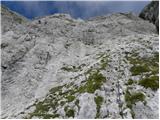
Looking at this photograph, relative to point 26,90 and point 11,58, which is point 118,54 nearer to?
point 26,90

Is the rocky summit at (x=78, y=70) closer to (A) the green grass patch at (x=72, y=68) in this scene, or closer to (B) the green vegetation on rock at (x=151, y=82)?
(B) the green vegetation on rock at (x=151, y=82)

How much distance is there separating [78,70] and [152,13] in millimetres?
43866

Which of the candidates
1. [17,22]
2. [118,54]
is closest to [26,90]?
[118,54]

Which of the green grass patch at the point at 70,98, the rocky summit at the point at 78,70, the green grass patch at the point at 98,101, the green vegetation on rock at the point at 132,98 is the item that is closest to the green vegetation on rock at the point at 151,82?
the rocky summit at the point at 78,70

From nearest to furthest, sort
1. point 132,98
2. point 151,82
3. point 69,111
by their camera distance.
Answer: point 69,111
point 132,98
point 151,82

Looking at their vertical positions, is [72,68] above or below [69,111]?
above

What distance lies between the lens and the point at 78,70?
50.2m

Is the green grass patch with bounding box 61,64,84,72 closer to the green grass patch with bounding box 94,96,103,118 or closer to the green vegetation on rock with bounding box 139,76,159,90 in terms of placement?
the green grass patch with bounding box 94,96,103,118

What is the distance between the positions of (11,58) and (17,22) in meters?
19.0

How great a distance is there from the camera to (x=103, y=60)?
160 feet

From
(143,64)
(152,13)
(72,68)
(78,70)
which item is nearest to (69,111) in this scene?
(78,70)

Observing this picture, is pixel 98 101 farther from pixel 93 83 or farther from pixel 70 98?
pixel 93 83

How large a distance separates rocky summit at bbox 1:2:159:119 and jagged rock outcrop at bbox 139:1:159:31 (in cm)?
339

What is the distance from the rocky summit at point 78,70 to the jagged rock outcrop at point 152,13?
339 cm
